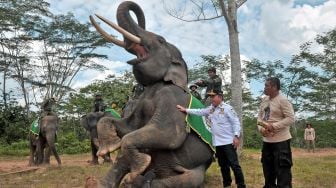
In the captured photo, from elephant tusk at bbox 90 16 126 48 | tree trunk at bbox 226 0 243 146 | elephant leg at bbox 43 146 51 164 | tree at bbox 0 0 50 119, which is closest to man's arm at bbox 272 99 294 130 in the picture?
elephant tusk at bbox 90 16 126 48

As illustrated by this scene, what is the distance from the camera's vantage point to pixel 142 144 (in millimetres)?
4449

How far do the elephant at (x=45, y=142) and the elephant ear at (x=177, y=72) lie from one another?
7571mm

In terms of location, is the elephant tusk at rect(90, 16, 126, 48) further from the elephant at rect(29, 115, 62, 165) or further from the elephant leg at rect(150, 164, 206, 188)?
the elephant at rect(29, 115, 62, 165)

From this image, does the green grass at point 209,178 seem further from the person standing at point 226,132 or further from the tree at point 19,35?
the tree at point 19,35

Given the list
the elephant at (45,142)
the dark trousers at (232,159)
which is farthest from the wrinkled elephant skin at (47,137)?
the dark trousers at (232,159)

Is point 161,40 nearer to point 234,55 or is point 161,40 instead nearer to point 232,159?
point 232,159

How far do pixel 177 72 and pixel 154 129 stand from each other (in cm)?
72

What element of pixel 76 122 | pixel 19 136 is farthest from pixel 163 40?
pixel 76 122

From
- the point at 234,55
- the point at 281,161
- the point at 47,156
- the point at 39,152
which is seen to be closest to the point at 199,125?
the point at 281,161

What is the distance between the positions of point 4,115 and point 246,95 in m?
13.1

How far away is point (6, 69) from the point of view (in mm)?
26438

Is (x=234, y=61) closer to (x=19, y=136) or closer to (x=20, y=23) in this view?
(x=19, y=136)

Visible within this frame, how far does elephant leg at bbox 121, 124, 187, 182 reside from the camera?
14.4 feet

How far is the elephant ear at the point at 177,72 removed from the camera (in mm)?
4883
